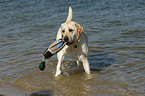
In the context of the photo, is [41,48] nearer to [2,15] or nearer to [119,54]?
[119,54]

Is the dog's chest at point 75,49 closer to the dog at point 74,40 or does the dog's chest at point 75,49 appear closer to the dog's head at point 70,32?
the dog at point 74,40

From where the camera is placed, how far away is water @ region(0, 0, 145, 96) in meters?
5.25

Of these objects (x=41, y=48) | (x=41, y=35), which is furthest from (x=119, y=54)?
(x=41, y=35)

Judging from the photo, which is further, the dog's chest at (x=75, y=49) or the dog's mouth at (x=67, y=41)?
the dog's chest at (x=75, y=49)

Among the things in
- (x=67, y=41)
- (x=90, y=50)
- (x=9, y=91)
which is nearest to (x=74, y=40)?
(x=67, y=41)

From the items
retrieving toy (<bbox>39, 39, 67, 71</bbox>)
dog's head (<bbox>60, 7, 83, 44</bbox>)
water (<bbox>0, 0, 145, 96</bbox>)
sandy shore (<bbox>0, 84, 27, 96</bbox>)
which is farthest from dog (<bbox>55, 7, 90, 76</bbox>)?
sandy shore (<bbox>0, 84, 27, 96</bbox>)

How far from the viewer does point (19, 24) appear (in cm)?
1139

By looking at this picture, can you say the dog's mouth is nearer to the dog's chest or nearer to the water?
the dog's chest

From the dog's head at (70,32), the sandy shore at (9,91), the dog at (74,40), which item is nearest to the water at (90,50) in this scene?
the sandy shore at (9,91)

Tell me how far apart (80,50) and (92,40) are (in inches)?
126

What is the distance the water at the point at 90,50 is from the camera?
17.2 ft

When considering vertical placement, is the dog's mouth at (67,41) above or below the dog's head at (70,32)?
below

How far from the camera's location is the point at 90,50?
25.5 ft

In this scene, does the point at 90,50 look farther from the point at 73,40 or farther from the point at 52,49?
the point at 52,49
